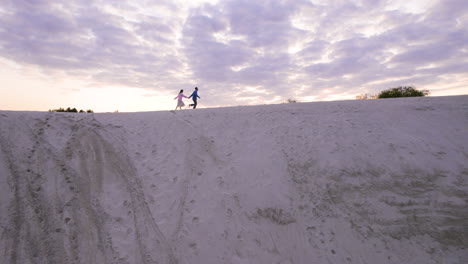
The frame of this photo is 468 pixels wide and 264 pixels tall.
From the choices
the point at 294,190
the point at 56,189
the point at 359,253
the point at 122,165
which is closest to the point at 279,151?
the point at 294,190

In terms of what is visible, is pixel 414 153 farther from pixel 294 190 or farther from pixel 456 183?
pixel 294 190

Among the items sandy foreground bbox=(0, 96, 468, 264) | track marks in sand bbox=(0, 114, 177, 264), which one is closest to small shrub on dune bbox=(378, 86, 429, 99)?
sandy foreground bbox=(0, 96, 468, 264)

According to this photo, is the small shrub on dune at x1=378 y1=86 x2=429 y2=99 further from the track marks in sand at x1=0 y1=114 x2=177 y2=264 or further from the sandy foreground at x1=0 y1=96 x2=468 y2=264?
the track marks in sand at x1=0 y1=114 x2=177 y2=264

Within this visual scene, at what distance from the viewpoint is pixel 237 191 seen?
5004mm

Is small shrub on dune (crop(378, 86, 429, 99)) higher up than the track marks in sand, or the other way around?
small shrub on dune (crop(378, 86, 429, 99))

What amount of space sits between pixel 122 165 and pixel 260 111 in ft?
16.1

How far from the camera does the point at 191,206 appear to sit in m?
4.72

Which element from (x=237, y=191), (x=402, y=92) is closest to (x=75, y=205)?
(x=237, y=191)

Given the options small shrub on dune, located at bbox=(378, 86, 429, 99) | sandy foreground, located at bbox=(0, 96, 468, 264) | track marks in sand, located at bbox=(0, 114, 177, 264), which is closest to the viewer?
track marks in sand, located at bbox=(0, 114, 177, 264)

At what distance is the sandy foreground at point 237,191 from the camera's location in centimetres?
388

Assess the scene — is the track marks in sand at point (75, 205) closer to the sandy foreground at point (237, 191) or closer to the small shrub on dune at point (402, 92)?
the sandy foreground at point (237, 191)

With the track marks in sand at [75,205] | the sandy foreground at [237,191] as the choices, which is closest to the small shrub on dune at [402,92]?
the sandy foreground at [237,191]

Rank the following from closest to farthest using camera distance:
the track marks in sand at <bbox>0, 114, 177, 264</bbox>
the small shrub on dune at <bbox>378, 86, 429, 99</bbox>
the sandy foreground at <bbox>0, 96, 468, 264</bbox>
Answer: the track marks in sand at <bbox>0, 114, 177, 264</bbox>, the sandy foreground at <bbox>0, 96, 468, 264</bbox>, the small shrub on dune at <bbox>378, 86, 429, 99</bbox>

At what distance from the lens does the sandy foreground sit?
12.7 feet
